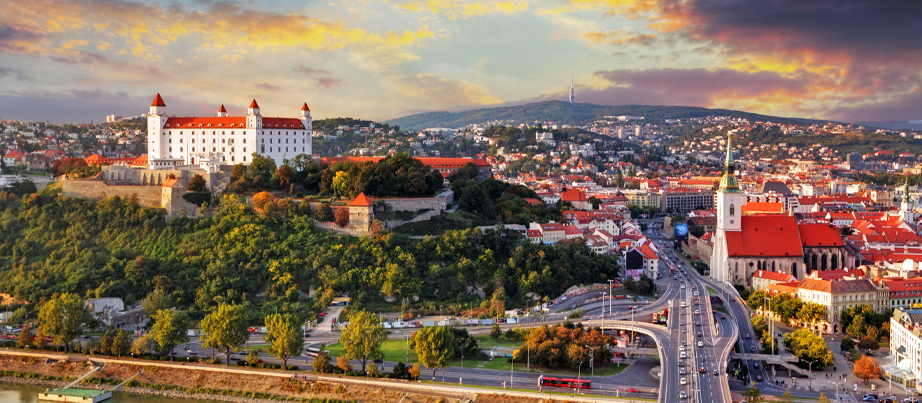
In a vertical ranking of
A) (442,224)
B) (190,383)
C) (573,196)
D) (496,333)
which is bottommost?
(190,383)

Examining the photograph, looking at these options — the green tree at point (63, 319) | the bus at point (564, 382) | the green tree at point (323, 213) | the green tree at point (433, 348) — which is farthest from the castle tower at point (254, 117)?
the bus at point (564, 382)

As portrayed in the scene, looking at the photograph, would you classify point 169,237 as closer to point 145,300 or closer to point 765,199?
point 145,300

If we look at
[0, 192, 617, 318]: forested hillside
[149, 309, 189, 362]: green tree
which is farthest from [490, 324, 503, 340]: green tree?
[149, 309, 189, 362]: green tree

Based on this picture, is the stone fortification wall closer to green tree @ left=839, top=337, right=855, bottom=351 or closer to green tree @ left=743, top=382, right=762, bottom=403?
green tree @ left=743, top=382, right=762, bottom=403

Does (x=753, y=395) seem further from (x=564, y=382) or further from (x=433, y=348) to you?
(x=433, y=348)

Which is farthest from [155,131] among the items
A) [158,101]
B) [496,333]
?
[496,333]

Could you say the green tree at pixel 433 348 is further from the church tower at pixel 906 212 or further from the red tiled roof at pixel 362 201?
the church tower at pixel 906 212
